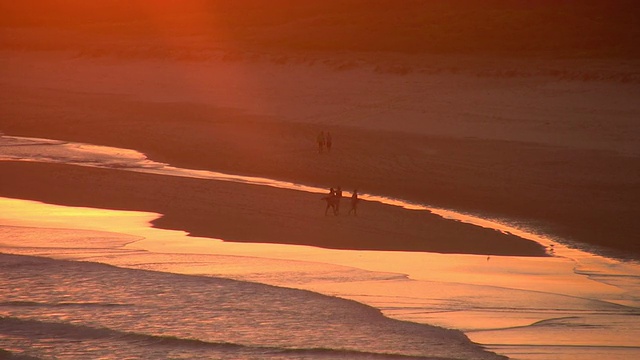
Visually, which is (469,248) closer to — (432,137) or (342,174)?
(342,174)

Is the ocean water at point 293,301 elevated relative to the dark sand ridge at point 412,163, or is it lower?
lower

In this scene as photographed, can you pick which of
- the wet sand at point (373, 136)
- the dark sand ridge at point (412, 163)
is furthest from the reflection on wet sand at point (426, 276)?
the dark sand ridge at point (412, 163)

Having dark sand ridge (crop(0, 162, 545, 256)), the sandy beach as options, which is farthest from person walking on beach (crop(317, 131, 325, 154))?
dark sand ridge (crop(0, 162, 545, 256))

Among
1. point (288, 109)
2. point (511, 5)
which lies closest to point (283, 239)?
point (288, 109)

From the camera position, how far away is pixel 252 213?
2064 centimetres

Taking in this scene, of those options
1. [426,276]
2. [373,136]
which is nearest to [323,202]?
[426,276]

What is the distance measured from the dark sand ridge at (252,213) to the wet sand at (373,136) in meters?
0.10

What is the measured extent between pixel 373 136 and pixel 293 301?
1979 centimetres

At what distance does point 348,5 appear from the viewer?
8375 centimetres

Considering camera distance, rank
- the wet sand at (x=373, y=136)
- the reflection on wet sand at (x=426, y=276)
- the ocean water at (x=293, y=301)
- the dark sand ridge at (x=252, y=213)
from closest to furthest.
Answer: the ocean water at (x=293, y=301) < the reflection on wet sand at (x=426, y=276) < the dark sand ridge at (x=252, y=213) < the wet sand at (x=373, y=136)

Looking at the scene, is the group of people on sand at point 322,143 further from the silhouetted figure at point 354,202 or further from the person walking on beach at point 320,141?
the silhouetted figure at point 354,202

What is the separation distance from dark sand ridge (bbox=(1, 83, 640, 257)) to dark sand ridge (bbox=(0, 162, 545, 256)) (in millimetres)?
1796

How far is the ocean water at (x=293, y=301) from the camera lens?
1182 centimetres

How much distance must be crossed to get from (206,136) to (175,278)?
62.0ft
